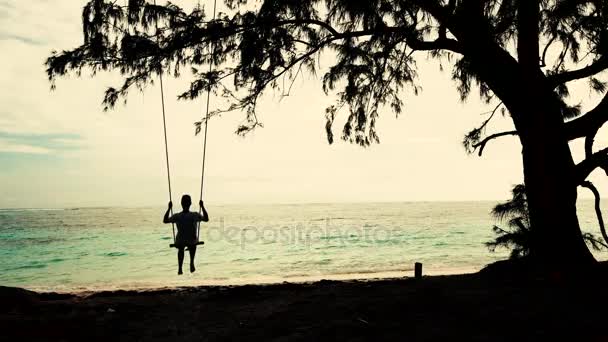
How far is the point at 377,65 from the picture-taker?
6.82 metres

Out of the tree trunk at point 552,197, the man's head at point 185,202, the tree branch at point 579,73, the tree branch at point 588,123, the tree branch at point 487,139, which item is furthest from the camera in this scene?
the man's head at point 185,202

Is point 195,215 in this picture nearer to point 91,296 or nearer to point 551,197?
point 91,296

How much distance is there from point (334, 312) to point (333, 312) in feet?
0.03

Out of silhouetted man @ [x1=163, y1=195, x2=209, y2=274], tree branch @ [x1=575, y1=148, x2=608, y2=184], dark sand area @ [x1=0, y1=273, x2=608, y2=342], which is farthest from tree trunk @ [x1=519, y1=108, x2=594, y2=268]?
silhouetted man @ [x1=163, y1=195, x2=209, y2=274]

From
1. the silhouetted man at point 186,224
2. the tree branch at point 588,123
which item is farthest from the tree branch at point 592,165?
the silhouetted man at point 186,224

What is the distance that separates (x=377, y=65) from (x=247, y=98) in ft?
6.37

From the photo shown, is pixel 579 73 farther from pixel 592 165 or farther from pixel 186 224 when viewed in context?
pixel 186 224

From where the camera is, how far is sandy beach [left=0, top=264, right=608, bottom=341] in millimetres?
3992

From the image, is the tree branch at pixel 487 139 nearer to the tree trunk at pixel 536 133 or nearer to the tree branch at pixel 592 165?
the tree trunk at pixel 536 133

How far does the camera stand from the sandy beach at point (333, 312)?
13.1 feet

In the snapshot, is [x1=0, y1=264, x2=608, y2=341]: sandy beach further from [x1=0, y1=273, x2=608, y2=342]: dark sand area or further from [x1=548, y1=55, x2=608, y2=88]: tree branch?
[x1=548, y1=55, x2=608, y2=88]: tree branch

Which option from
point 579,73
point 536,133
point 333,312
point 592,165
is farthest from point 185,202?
point 579,73

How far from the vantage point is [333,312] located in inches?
186

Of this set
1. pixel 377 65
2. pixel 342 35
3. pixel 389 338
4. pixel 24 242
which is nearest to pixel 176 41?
pixel 342 35
